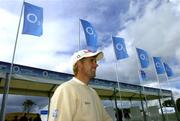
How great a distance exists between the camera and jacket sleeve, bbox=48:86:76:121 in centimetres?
201

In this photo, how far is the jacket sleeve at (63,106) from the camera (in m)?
2.01

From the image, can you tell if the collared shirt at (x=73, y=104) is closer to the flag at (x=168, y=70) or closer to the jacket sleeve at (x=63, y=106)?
the jacket sleeve at (x=63, y=106)

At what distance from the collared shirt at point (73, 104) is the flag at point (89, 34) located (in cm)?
1093

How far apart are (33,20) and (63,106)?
919 cm

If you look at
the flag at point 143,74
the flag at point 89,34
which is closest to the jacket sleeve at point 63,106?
the flag at point 89,34

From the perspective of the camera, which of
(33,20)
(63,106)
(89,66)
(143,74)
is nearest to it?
(63,106)

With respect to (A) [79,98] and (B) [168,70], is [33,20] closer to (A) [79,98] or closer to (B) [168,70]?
(A) [79,98]

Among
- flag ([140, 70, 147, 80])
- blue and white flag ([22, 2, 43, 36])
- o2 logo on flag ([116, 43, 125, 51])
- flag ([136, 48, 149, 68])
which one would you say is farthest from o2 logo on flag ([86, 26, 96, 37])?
flag ([140, 70, 147, 80])

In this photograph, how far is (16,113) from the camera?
685 inches

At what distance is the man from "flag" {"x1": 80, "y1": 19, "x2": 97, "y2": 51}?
10648 mm

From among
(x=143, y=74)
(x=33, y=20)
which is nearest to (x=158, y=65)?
(x=143, y=74)

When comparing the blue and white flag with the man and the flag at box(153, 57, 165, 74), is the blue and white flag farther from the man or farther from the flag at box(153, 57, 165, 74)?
the flag at box(153, 57, 165, 74)

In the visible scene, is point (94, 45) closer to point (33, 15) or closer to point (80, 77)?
point (33, 15)

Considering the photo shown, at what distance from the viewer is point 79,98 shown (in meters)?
2.18
